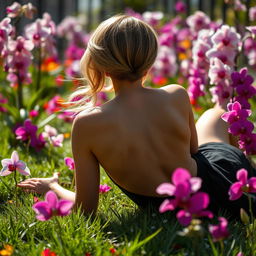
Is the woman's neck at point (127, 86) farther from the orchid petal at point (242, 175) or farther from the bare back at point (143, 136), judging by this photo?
the orchid petal at point (242, 175)

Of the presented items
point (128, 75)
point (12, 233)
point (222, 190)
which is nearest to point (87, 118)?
point (128, 75)

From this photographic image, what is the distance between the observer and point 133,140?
213cm

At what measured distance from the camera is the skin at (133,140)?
2.12m

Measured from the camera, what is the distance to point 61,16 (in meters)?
8.73

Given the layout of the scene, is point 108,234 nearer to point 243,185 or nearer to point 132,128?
point 132,128

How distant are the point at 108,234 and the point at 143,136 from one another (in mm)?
385

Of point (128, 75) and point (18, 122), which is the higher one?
point (128, 75)

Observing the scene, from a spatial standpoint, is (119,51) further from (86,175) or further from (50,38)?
(50,38)

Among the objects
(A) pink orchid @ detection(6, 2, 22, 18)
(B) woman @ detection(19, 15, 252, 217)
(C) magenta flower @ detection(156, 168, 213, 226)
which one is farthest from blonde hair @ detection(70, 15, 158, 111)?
(A) pink orchid @ detection(6, 2, 22, 18)

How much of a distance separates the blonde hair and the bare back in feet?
0.32

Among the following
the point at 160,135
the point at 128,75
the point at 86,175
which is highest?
the point at 128,75

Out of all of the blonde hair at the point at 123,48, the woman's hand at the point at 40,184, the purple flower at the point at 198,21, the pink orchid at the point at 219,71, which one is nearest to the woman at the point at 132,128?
the blonde hair at the point at 123,48

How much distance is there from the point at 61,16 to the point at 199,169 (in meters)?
6.80

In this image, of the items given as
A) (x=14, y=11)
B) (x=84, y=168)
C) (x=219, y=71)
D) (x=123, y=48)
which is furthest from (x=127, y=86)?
(x=14, y=11)
